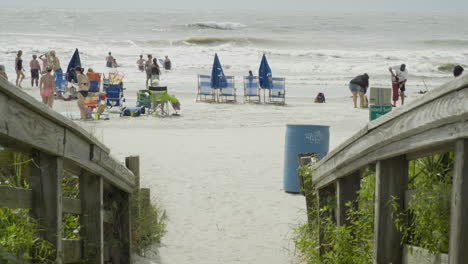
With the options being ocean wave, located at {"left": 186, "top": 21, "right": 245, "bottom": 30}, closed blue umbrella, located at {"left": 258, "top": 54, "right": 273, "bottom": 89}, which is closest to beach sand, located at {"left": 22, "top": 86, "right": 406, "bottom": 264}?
closed blue umbrella, located at {"left": 258, "top": 54, "right": 273, "bottom": 89}

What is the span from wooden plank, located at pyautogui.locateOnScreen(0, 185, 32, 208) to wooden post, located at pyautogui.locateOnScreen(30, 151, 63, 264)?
0.05m

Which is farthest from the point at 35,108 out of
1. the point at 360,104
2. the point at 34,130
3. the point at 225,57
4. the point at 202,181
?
the point at 225,57

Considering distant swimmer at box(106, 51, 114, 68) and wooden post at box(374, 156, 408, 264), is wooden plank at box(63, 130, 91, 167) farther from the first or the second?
distant swimmer at box(106, 51, 114, 68)

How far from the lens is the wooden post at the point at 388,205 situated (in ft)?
11.1

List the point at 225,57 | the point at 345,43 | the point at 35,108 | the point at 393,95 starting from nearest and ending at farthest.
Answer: the point at 35,108
the point at 393,95
the point at 225,57
the point at 345,43

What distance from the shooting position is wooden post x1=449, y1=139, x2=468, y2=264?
8.47 ft

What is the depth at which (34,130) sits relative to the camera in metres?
2.81

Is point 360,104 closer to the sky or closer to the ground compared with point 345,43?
closer to the ground

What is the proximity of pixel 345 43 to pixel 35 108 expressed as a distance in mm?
65773

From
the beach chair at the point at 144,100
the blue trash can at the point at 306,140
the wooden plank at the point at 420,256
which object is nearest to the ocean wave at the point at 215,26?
→ the beach chair at the point at 144,100

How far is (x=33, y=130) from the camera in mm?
2799

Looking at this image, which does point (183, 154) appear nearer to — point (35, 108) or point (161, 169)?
point (161, 169)

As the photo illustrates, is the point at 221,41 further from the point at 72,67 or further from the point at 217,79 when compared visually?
the point at 72,67

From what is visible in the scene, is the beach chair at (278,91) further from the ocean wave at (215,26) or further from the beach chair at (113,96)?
the ocean wave at (215,26)
